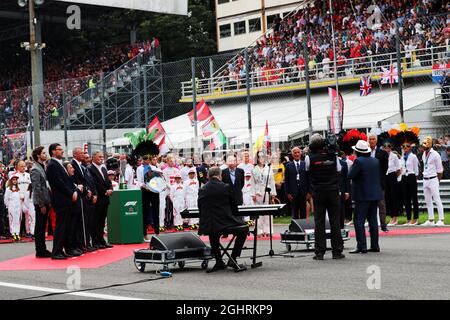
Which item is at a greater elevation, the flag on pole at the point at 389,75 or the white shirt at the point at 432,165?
the flag on pole at the point at 389,75

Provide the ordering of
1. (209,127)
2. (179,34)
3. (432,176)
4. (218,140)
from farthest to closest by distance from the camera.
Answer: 1. (179,34)
2. (209,127)
3. (218,140)
4. (432,176)

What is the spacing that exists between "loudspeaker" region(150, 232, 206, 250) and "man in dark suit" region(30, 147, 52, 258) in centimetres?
388

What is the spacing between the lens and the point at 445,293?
10.6 metres

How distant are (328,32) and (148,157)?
21839mm

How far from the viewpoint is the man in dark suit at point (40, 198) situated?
56.9 feet

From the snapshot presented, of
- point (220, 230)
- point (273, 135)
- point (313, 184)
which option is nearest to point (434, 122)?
point (273, 135)

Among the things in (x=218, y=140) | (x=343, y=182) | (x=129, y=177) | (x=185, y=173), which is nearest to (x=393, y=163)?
(x=343, y=182)

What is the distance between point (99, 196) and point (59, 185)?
1994 mm

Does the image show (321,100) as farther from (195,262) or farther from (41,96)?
(195,262)

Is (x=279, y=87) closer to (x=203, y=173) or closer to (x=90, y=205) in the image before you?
(x=203, y=173)

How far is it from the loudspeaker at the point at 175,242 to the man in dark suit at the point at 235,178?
5.63m

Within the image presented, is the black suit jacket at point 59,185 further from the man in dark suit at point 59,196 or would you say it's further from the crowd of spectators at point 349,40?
the crowd of spectators at point 349,40

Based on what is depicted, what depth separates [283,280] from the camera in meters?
12.4

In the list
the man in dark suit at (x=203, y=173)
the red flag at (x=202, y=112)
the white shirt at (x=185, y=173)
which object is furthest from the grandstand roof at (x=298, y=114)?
the white shirt at (x=185, y=173)
